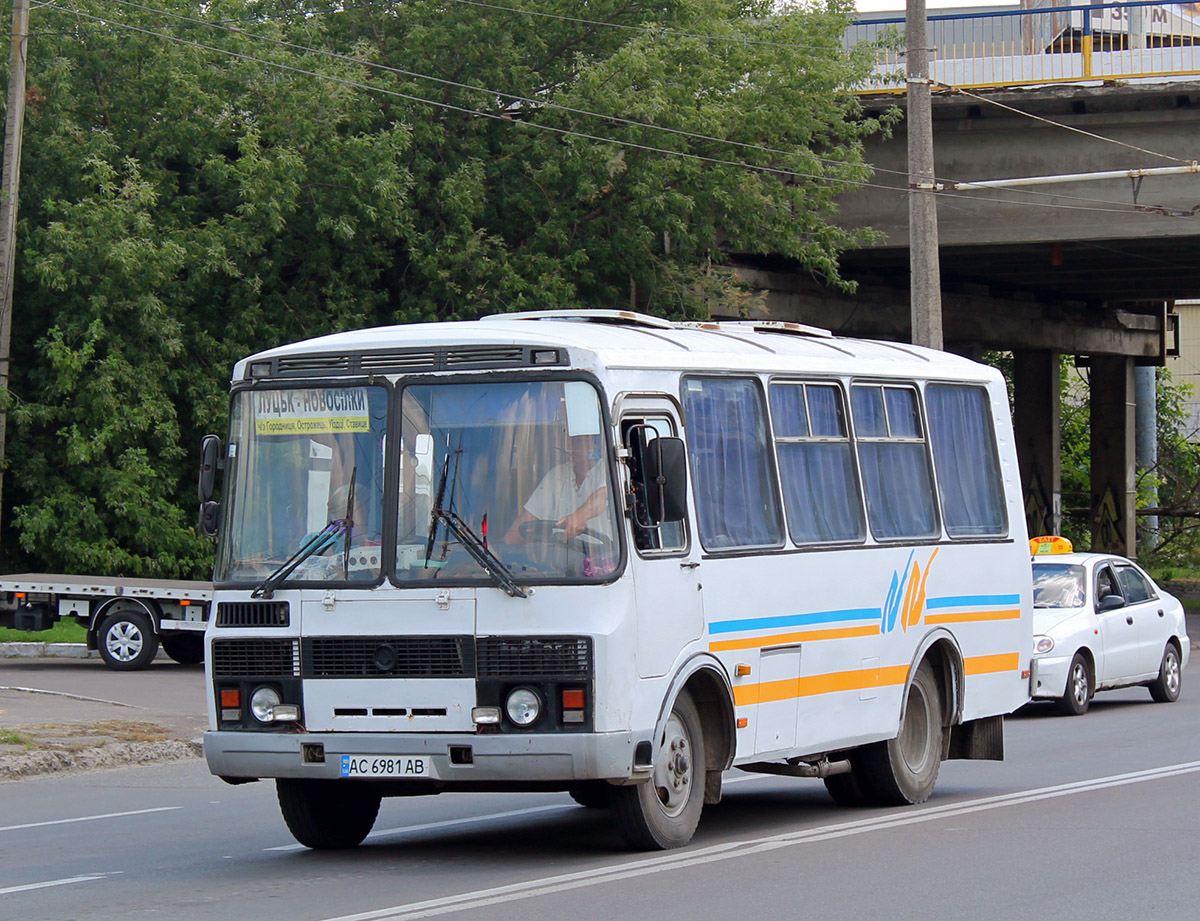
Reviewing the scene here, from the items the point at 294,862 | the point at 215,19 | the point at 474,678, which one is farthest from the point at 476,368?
the point at 215,19

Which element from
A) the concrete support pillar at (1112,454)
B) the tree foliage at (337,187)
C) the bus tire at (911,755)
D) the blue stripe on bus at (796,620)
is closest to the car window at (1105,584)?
the bus tire at (911,755)

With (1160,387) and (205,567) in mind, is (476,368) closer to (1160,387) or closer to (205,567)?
(205,567)

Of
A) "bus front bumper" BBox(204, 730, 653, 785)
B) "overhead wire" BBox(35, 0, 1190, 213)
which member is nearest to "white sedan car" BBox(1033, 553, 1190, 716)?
"bus front bumper" BBox(204, 730, 653, 785)

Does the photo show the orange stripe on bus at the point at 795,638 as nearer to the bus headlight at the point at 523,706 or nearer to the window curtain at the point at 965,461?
the bus headlight at the point at 523,706

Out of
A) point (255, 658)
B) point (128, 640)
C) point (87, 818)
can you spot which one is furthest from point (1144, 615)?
point (255, 658)

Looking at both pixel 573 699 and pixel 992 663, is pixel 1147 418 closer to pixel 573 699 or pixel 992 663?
pixel 992 663

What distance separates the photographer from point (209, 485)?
30.5 ft

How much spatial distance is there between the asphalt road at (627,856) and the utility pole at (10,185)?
1213 centimetres

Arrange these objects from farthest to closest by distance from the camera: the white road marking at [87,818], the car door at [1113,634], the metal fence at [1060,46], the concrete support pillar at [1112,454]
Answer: the concrete support pillar at [1112,454], the metal fence at [1060,46], the car door at [1113,634], the white road marking at [87,818]

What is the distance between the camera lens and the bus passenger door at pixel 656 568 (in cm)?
877

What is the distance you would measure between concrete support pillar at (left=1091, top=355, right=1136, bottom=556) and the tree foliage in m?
19.5

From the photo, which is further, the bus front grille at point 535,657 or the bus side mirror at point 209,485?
the bus side mirror at point 209,485

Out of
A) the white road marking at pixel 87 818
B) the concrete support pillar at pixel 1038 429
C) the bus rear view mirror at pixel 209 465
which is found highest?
the concrete support pillar at pixel 1038 429

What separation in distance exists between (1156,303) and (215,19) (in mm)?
29914
